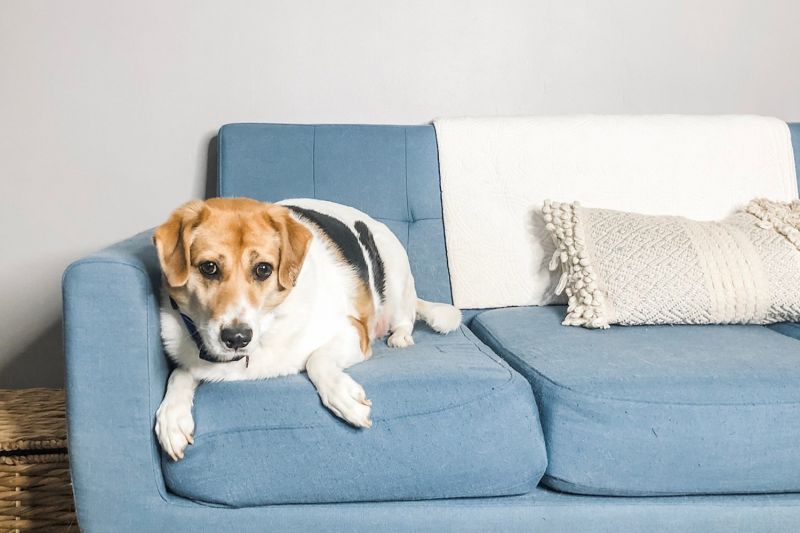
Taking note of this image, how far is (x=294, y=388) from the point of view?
1570 mm

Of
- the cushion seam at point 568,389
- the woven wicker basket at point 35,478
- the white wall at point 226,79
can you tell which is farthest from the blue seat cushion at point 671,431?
the white wall at point 226,79

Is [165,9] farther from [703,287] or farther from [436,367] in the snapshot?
[703,287]

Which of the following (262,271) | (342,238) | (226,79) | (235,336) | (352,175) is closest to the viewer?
(235,336)

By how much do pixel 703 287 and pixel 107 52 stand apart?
2.01 m

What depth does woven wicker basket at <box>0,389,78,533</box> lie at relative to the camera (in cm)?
194

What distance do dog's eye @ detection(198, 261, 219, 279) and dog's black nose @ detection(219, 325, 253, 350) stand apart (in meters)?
0.13

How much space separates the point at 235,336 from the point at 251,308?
8 centimetres

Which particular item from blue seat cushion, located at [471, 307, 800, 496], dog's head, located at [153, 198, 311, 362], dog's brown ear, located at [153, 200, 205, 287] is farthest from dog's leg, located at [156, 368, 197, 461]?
blue seat cushion, located at [471, 307, 800, 496]

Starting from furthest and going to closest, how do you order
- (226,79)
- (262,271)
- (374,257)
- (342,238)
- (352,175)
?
(226,79) < (352,175) < (374,257) < (342,238) < (262,271)

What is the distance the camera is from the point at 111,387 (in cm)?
150

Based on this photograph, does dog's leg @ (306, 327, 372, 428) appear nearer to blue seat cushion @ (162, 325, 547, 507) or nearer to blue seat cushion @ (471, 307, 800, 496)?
blue seat cushion @ (162, 325, 547, 507)

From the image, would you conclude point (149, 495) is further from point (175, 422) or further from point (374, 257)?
point (374, 257)

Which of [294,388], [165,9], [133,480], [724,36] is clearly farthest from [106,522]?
[724,36]

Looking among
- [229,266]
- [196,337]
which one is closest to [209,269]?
[229,266]
